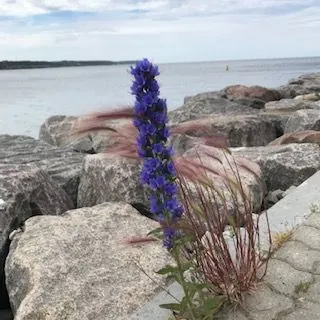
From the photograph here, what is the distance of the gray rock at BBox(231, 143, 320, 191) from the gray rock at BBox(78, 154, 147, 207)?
1.70 meters


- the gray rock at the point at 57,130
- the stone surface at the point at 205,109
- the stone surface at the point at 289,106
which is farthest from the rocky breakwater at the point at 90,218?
the stone surface at the point at 289,106

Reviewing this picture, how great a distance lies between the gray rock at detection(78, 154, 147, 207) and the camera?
5.40 meters

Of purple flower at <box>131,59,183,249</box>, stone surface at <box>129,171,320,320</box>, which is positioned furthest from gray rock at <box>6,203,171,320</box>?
purple flower at <box>131,59,183,249</box>

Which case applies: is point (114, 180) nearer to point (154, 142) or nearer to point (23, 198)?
point (23, 198)

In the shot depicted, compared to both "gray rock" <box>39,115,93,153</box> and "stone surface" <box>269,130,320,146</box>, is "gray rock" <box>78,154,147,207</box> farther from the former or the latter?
"gray rock" <box>39,115,93,153</box>

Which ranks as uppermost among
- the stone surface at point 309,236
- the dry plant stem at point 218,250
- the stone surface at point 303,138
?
the dry plant stem at point 218,250

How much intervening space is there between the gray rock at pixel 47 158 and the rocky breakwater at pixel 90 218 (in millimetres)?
17

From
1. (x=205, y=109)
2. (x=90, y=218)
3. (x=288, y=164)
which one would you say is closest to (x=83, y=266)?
(x=90, y=218)

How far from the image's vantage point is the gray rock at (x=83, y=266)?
11.8ft

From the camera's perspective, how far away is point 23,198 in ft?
17.4

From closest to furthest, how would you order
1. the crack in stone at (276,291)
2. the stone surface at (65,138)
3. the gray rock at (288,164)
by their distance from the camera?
Answer: the crack in stone at (276,291), the gray rock at (288,164), the stone surface at (65,138)

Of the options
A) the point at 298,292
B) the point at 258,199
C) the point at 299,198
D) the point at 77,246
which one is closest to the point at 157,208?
the point at 298,292

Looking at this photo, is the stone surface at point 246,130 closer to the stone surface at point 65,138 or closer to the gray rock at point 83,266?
the stone surface at point 65,138

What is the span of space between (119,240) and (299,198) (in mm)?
1554
